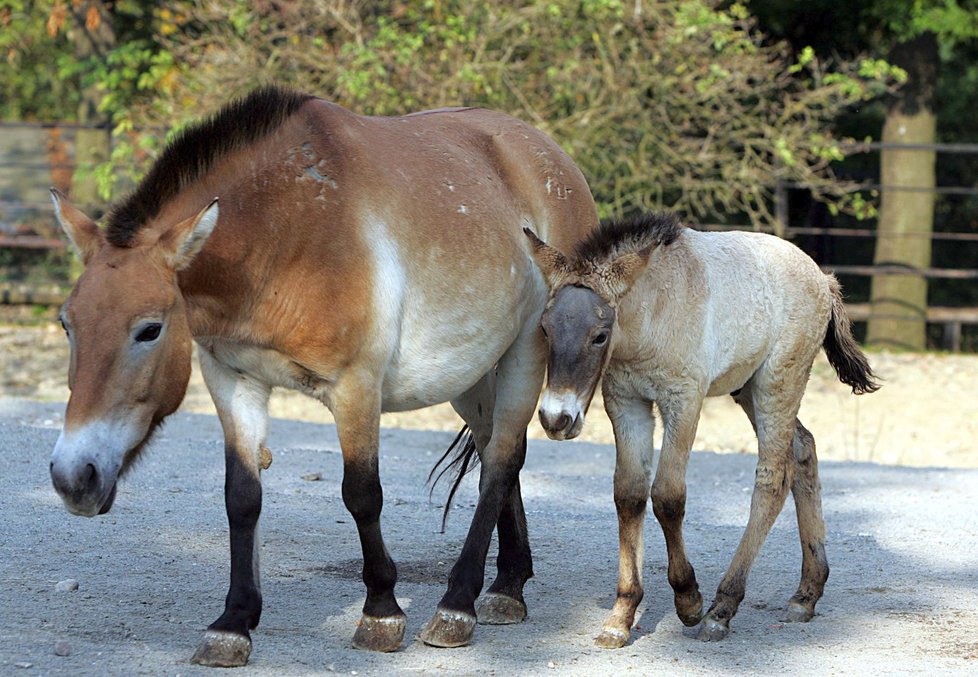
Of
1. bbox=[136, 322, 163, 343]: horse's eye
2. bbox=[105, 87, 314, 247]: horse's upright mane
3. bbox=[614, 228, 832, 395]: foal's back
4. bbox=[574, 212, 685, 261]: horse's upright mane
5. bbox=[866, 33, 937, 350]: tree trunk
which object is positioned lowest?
bbox=[866, 33, 937, 350]: tree trunk

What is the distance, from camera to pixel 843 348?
5.11 metres

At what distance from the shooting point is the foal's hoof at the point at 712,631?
4.47 m

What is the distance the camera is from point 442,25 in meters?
12.3

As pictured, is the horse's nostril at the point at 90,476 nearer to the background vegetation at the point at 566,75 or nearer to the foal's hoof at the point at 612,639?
the foal's hoof at the point at 612,639

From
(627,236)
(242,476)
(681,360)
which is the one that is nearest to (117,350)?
(242,476)

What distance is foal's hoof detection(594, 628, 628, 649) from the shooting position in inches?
170

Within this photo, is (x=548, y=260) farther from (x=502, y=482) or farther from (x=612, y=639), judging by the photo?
(x=612, y=639)

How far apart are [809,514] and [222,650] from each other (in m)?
2.43

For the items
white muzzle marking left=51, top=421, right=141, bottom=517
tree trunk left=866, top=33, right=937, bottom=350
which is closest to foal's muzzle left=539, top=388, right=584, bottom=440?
white muzzle marking left=51, top=421, right=141, bottom=517

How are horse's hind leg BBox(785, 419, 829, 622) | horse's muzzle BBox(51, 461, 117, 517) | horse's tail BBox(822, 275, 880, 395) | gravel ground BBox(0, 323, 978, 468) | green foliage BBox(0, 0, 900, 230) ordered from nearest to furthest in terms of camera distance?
horse's muzzle BBox(51, 461, 117, 517) → horse's hind leg BBox(785, 419, 829, 622) → horse's tail BBox(822, 275, 880, 395) → gravel ground BBox(0, 323, 978, 468) → green foliage BBox(0, 0, 900, 230)

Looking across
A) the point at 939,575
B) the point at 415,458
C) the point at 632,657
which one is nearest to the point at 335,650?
the point at 632,657

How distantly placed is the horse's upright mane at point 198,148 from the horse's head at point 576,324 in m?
1.00

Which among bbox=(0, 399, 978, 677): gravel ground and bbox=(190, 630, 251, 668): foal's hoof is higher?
bbox=(190, 630, 251, 668): foal's hoof

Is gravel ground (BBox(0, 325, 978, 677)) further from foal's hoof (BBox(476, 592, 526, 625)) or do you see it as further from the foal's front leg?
the foal's front leg
